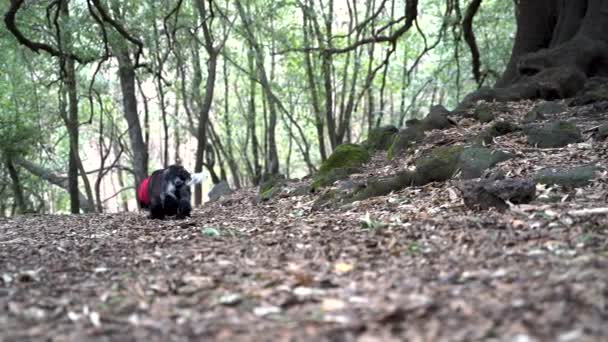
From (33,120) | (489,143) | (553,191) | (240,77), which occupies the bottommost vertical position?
(553,191)

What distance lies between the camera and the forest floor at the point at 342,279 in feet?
6.54

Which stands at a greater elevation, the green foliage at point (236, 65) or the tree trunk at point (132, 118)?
the green foliage at point (236, 65)

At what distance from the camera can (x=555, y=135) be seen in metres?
5.57

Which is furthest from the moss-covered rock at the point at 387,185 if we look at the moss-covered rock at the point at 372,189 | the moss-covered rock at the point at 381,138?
the moss-covered rock at the point at 381,138

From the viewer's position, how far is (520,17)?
8953mm

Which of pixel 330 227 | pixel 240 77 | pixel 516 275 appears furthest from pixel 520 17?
pixel 240 77

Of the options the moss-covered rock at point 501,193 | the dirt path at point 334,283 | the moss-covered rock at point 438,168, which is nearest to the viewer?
the dirt path at point 334,283

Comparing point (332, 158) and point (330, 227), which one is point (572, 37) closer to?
point (332, 158)

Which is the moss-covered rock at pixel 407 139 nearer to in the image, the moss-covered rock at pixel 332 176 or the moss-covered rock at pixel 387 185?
the moss-covered rock at pixel 332 176

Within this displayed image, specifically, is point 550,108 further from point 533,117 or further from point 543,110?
point 533,117

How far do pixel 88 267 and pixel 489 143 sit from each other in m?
3.91

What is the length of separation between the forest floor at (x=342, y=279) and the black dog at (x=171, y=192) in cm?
169

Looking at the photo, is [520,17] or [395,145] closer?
[395,145]

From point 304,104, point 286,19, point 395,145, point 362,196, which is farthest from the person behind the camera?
point 304,104
